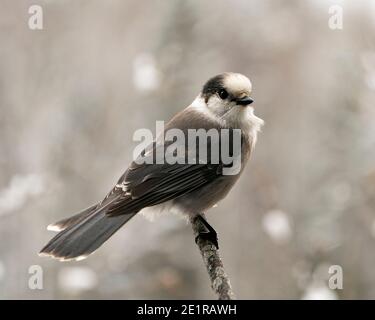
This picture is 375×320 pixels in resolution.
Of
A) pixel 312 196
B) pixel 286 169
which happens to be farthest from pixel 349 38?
pixel 312 196

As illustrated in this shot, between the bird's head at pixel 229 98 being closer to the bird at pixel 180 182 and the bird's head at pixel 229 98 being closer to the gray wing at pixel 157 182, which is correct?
the bird at pixel 180 182

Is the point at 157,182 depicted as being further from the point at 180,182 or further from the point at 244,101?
the point at 244,101

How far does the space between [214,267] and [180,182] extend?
1.98 feet

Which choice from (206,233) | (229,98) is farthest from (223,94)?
(206,233)

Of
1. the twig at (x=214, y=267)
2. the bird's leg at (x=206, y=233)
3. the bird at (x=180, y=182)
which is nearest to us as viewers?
the twig at (x=214, y=267)

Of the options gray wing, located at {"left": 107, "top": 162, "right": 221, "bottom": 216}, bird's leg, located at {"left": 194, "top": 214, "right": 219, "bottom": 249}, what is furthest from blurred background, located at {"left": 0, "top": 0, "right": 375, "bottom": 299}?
gray wing, located at {"left": 107, "top": 162, "right": 221, "bottom": 216}

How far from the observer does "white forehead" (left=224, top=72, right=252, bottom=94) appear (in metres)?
4.29

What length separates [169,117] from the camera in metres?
4.85

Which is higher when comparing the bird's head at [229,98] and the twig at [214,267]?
the bird's head at [229,98]

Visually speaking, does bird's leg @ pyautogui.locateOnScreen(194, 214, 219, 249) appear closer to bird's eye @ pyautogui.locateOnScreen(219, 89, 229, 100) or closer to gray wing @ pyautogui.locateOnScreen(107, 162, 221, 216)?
gray wing @ pyautogui.locateOnScreen(107, 162, 221, 216)

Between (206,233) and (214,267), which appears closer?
(214,267)

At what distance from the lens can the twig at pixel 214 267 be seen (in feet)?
10.9

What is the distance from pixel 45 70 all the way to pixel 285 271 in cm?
204

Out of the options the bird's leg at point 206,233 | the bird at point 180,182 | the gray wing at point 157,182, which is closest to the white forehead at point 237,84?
the bird at point 180,182
